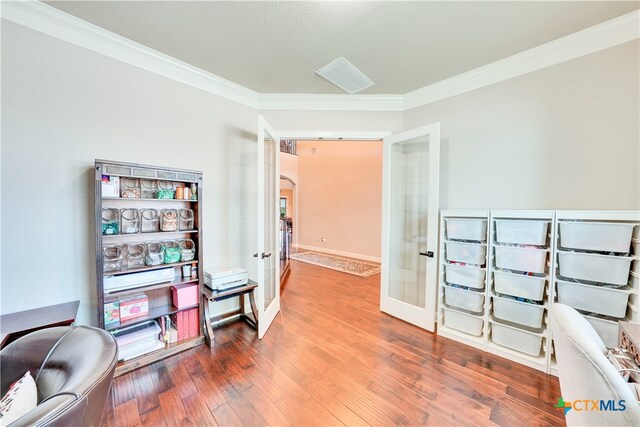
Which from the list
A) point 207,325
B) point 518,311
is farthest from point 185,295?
point 518,311

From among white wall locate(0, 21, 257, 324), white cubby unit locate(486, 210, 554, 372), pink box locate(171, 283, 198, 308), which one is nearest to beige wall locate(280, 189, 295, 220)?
white wall locate(0, 21, 257, 324)

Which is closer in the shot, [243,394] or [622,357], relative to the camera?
[622,357]

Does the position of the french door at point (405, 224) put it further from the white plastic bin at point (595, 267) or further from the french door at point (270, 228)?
the french door at point (270, 228)

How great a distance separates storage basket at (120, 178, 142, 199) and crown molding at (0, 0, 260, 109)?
106 centimetres

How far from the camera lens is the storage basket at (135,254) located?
211 cm

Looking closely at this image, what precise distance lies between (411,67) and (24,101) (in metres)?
3.21

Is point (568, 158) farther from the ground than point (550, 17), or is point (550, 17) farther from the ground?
point (550, 17)

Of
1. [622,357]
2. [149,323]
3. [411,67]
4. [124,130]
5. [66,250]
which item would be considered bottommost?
[149,323]

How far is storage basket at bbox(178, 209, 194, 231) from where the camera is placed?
7.65ft

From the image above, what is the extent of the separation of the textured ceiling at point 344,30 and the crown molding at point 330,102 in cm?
51

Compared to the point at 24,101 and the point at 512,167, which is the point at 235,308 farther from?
the point at 512,167

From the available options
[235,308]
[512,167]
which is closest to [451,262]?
[512,167]

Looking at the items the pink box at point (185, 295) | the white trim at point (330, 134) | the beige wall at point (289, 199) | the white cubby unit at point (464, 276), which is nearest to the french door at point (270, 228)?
the white trim at point (330, 134)

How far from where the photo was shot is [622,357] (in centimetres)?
109
